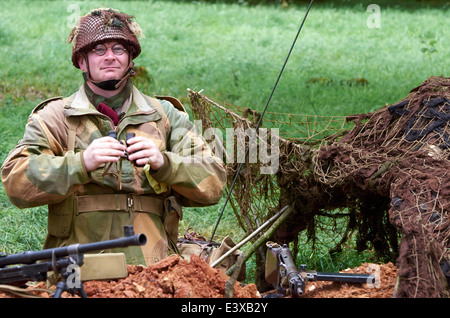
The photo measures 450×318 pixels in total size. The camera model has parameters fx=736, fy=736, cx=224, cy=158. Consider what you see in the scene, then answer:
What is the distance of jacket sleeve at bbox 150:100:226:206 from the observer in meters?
4.59

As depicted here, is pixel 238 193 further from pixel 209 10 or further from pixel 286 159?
pixel 209 10

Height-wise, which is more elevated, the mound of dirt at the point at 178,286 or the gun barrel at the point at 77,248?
the gun barrel at the point at 77,248

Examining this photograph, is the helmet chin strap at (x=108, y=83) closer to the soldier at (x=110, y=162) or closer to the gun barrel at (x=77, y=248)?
the soldier at (x=110, y=162)

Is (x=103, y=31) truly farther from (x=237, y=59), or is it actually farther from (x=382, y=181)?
(x=237, y=59)

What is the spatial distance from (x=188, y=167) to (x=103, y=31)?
1061 millimetres

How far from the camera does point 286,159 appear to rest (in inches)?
221

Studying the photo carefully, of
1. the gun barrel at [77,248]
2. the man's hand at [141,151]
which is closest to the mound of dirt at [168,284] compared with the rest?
the gun barrel at [77,248]

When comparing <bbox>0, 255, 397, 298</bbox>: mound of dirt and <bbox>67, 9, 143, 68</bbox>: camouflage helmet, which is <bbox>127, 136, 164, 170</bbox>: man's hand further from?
<bbox>67, 9, 143, 68</bbox>: camouflage helmet

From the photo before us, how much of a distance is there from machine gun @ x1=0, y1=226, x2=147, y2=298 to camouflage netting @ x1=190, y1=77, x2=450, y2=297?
138cm

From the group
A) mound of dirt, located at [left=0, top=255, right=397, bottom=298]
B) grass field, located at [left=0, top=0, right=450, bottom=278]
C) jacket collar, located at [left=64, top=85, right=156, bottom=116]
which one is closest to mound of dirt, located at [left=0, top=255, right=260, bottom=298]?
mound of dirt, located at [left=0, top=255, right=397, bottom=298]

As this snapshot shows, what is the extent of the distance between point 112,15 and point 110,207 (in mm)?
1294

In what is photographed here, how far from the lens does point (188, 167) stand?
15.3 feet

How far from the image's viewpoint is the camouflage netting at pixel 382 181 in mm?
3645

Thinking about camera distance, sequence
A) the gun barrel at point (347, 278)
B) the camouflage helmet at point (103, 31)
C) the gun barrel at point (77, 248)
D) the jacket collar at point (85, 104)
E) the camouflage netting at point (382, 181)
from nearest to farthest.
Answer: the gun barrel at point (77, 248) < the camouflage netting at point (382, 181) < the gun barrel at point (347, 278) < the jacket collar at point (85, 104) < the camouflage helmet at point (103, 31)
